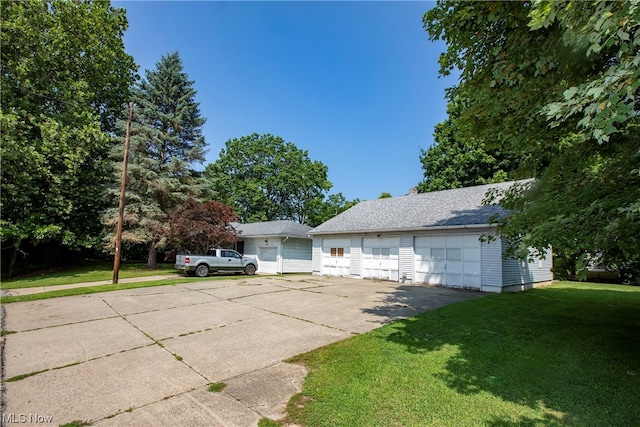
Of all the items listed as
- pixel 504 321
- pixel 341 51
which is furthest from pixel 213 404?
pixel 341 51

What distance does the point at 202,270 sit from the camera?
56.4 feet

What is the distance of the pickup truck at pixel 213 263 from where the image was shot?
16.6m

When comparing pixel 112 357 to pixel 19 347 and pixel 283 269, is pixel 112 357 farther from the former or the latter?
pixel 283 269

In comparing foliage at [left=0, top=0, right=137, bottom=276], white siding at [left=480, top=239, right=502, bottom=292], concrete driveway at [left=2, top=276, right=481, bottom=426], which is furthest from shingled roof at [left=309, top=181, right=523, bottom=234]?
foliage at [left=0, top=0, right=137, bottom=276]

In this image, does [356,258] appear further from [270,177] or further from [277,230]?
[270,177]

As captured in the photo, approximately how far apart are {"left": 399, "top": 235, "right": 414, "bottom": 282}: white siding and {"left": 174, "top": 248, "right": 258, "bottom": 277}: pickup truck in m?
9.57

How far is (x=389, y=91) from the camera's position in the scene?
609 inches

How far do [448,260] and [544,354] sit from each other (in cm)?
912

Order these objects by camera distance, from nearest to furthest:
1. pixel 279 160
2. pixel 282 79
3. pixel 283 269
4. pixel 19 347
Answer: pixel 19 347, pixel 282 79, pixel 283 269, pixel 279 160

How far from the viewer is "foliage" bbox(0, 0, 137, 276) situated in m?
15.3

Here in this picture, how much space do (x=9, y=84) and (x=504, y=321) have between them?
80.3 ft

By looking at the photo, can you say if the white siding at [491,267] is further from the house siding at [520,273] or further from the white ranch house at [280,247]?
the white ranch house at [280,247]

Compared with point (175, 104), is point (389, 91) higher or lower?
lower

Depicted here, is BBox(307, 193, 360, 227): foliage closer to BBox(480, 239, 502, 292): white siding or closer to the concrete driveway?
BBox(480, 239, 502, 292): white siding
